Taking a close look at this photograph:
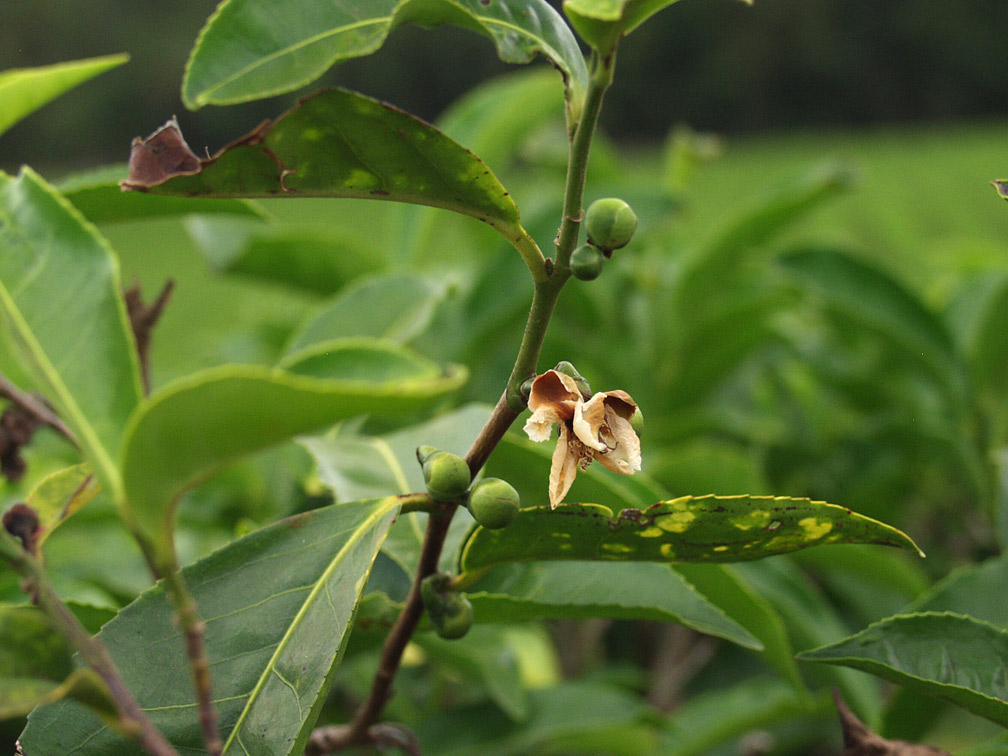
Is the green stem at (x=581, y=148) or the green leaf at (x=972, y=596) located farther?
the green leaf at (x=972, y=596)

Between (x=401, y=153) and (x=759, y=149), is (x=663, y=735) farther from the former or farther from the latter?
(x=759, y=149)

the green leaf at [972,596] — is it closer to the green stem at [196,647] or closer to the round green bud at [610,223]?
the round green bud at [610,223]

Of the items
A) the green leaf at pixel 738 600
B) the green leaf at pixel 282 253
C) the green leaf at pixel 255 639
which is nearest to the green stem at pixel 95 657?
the green leaf at pixel 255 639

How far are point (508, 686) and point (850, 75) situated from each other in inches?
625

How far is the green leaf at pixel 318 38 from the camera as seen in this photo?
1.54 ft

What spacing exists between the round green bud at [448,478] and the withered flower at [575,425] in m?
0.06

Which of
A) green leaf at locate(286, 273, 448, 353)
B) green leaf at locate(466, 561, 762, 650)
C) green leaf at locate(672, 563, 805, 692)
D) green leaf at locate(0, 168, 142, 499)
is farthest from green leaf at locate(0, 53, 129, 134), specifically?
green leaf at locate(672, 563, 805, 692)

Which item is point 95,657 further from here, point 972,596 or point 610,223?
point 972,596

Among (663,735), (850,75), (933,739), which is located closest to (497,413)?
(663,735)

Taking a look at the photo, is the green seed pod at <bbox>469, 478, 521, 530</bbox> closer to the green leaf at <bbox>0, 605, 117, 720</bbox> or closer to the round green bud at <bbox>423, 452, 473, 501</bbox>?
the round green bud at <bbox>423, 452, 473, 501</bbox>

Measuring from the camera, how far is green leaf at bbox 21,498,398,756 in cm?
50

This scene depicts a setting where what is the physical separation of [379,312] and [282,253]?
42cm

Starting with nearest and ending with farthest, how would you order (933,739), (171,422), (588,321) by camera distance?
(171,422)
(933,739)
(588,321)

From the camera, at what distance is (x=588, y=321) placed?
1674 mm
